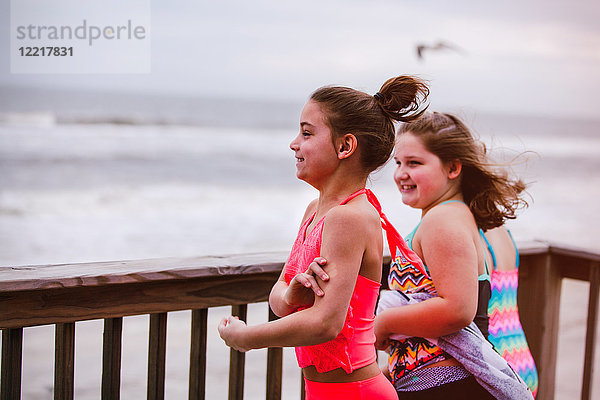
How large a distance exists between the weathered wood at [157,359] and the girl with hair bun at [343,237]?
1.54 feet

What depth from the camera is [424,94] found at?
142cm

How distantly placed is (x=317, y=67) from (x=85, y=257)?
1796 centimetres

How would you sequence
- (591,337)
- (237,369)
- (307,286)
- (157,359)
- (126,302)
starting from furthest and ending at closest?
(591,337)
(237,369)
(157,359)
(126,302)
(307,286)

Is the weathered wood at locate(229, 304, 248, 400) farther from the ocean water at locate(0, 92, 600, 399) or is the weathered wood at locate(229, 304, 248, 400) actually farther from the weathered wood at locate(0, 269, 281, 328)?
the ocean water at locate(0, 92, 600, 399)

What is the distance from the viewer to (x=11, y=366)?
4.94 feet

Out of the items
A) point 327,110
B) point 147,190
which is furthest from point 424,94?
point 147,190

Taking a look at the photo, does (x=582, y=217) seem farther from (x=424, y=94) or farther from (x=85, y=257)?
(x=424, y=94)

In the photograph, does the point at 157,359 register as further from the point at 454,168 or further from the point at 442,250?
the point at 454,168

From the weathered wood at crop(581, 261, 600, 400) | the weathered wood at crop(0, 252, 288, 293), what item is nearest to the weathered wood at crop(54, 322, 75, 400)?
the weathered wood at crop(0, 252, 288, 293)

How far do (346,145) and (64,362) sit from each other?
2.98ft

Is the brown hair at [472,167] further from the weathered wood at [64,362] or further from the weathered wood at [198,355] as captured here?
the weathered wood at [64,362]

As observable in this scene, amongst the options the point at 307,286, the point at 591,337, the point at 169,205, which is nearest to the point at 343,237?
the point at 307,286

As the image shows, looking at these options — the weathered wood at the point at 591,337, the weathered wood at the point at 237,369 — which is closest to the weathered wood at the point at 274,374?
the weathered wood at the point at 237,369

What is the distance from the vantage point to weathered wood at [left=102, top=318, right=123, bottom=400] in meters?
1.64
